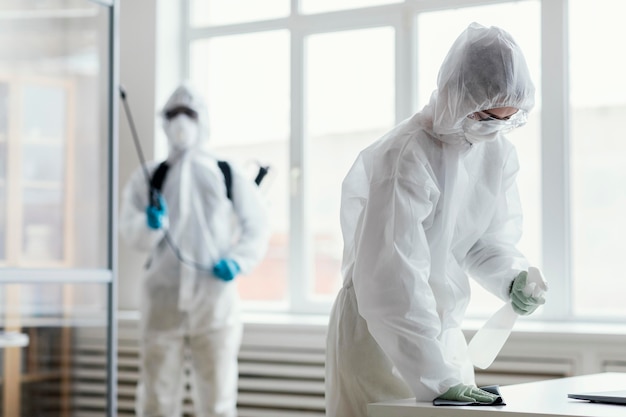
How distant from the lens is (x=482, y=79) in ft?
5.76

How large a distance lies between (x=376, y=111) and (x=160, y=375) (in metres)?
1.48

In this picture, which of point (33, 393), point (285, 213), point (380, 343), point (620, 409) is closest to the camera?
point (620, 409)

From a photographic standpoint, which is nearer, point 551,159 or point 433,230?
point 433,230

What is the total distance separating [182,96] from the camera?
373cm

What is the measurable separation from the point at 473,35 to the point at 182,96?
6.85 feet

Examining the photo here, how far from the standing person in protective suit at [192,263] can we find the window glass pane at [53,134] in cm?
24

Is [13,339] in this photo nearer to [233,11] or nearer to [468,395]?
[233,11]

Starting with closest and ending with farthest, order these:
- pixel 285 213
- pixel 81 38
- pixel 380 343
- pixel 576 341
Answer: pixel 380 343, pixel 576 341, pixel 81 38, pixel 285 213

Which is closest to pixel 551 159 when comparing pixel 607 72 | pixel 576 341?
pixel 607 72

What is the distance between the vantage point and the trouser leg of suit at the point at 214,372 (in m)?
3.53

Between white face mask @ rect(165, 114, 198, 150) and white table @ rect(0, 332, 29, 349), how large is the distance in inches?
37.6

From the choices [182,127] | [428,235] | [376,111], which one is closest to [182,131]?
[182,127]

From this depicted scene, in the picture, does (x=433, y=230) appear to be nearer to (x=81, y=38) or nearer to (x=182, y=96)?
(x=182, y=96)

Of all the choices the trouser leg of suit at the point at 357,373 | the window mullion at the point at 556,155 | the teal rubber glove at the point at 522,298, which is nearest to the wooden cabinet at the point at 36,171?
the trouser leg of suit at the point at 357,373
